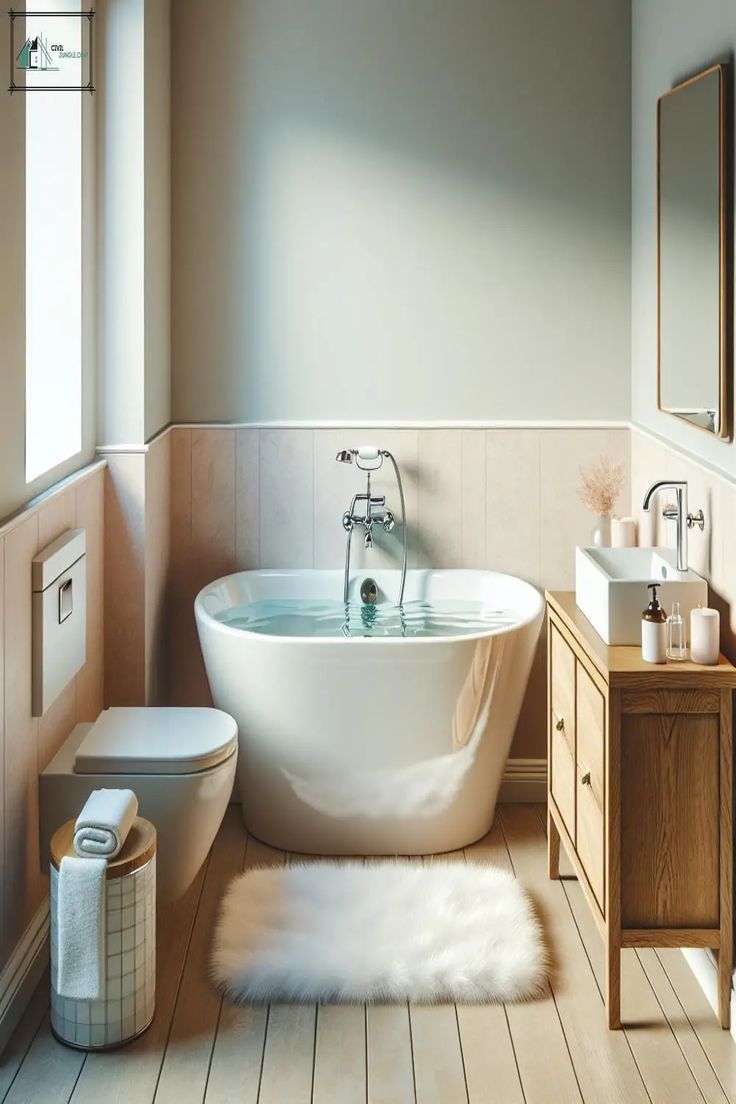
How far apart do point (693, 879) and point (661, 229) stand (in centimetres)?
186

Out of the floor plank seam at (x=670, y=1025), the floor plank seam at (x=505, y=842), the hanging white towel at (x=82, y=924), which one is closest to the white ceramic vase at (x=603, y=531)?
the floor plank seam at (x=505, y=842)

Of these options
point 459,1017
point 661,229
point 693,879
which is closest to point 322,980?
point 459,1017

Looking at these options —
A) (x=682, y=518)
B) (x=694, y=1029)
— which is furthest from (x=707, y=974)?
(x=682, y=518)

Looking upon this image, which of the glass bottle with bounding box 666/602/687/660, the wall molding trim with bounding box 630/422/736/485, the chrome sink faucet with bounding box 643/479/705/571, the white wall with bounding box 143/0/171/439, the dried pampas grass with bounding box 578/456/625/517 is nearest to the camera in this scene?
the glass bottle with bounding box 666/602/687/660

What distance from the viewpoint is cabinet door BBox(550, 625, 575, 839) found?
10.4 feet

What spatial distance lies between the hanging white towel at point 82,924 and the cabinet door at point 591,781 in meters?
1.09

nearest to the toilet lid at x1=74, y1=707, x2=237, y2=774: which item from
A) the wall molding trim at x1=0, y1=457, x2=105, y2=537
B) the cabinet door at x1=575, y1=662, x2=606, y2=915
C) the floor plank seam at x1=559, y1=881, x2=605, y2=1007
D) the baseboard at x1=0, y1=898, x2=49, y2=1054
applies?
the baseboard at x1=0, y1=898, x2=49, y2=1054

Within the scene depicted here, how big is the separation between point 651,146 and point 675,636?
67.9 inches

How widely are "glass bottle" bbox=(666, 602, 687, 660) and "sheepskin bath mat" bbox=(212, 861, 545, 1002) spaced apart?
81 cm

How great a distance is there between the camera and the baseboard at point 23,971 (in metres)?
2.67

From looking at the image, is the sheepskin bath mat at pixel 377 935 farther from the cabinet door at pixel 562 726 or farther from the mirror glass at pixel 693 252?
the mirror glass at pixel 693 252

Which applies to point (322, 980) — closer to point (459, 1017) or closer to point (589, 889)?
point (459, 1017)

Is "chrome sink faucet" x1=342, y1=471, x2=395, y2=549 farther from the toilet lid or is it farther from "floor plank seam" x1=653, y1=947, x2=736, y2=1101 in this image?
"floor plank seam" x1=653, y1=947, x2=736, y2=1101

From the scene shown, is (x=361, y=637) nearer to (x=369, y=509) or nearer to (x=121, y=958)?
(x=369, y=509)
